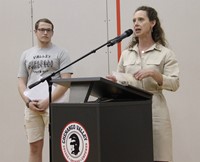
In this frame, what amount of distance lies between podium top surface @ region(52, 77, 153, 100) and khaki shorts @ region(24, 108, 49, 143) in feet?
4.28

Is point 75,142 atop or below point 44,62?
below

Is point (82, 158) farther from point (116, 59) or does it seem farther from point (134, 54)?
point (116, 59)

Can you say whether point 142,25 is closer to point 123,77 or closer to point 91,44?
point 123,77

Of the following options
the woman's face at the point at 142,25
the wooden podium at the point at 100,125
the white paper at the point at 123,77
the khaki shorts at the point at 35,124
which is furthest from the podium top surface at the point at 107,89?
the khaki shorts at the point at 35,124

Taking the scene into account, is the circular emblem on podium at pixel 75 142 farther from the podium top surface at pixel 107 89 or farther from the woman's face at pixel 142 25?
the woman's face at pixel 142 25

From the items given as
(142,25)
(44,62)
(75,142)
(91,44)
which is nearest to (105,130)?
(75,142)

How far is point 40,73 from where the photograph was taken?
126 inches

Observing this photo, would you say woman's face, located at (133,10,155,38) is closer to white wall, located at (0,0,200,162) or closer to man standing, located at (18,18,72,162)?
man standing, located at (18,18,72,162)

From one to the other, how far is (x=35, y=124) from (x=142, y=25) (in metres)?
1.39

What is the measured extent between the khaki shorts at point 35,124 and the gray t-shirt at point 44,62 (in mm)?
277

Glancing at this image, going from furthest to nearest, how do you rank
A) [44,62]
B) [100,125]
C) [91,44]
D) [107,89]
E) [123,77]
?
[91,44], [44,62], [123,77], [107,89], [100,125]

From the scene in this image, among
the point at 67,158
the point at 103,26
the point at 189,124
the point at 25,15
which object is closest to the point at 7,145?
Result: the point at 25,15

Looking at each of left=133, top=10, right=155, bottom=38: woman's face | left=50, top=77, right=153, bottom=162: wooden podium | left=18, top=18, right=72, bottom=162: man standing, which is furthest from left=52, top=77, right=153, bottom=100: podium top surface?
left=18, top=18, right=72, bottom=162: man standing

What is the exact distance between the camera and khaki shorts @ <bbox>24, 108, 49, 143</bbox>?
3240mm
